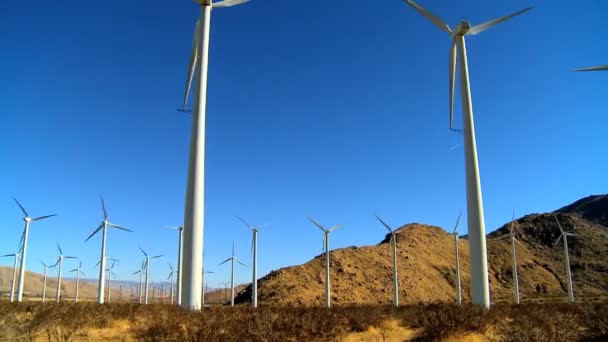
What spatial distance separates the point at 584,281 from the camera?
117 metres

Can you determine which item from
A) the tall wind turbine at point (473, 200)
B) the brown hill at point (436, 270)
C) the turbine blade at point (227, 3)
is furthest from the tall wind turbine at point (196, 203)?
the brown hill at point (436, 270)

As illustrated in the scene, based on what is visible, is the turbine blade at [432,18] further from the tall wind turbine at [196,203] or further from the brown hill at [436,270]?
the brown hill at [436,270]

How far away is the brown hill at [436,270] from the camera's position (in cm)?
8762

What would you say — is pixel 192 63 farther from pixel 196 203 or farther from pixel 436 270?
pixel 436 270

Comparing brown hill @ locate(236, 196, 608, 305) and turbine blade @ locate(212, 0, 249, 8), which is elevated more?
turbine blade @ locate(212, 0, 249, 8)

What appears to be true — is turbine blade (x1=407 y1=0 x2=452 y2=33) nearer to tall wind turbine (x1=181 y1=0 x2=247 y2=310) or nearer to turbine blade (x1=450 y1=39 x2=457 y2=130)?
turbine blade (x1=450 y1=39 x2=457 y2=130)

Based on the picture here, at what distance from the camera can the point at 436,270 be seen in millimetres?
111250

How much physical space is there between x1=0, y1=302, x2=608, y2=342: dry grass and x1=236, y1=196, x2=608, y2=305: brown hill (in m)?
50.5

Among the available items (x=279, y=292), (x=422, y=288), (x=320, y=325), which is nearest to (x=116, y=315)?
(x=320, y=325)

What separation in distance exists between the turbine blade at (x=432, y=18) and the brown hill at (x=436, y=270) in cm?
4509

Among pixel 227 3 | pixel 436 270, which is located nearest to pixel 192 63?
pixel 227 3

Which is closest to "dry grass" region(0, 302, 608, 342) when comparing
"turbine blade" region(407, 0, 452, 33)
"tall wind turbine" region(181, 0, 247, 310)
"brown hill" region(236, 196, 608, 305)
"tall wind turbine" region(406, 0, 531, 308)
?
"tall wind turbine" region(181, 0, 247, 310)

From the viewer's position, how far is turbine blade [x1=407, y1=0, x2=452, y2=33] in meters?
30.8

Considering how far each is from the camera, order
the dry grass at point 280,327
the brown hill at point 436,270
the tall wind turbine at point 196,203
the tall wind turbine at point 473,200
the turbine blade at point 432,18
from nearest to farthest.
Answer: the dry grass at point 280,327 → the tall wind turbine at point 196,203 → the tall wind turbine at point 473,200 → the turbine blade at point 432,18 → the brown hill at point 436,270
